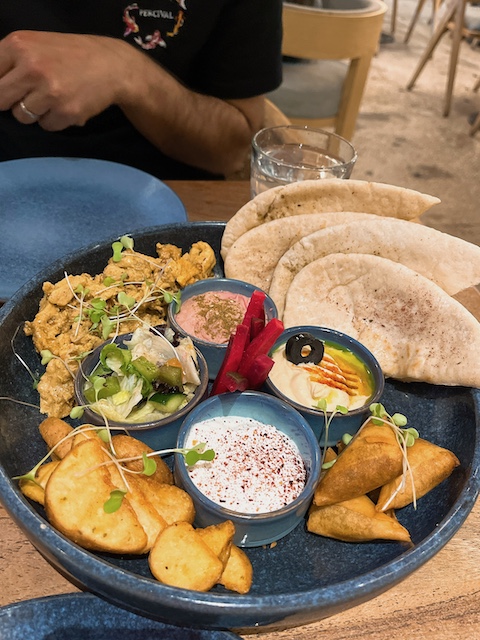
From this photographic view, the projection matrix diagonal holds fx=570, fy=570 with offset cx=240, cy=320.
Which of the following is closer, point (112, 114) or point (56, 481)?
point (56, 481)

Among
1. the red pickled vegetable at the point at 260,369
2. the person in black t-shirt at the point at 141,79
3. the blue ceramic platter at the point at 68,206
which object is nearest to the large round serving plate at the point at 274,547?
the blue ceramic platter at the point at 68,206

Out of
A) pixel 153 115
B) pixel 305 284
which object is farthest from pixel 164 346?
pixel 153 115

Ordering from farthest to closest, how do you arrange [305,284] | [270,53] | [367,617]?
[270,53]
[305,284]
[367,617]

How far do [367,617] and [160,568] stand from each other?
1.40 feet

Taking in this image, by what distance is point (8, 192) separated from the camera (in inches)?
81.7

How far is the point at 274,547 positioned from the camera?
1.21m

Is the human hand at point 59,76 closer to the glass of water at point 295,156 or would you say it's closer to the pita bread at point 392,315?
the glass of water at point 295,156

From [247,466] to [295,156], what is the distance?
4.71 feet

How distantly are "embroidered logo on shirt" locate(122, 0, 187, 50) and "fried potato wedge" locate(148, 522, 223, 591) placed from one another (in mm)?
2145

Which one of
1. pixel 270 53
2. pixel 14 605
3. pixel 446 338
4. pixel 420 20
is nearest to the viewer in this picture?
pixel 14 605

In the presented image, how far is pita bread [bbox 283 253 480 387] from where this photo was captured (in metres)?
1.48

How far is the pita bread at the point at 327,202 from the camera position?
1.67 meters

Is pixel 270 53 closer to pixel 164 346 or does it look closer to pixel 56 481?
pixel 164 346

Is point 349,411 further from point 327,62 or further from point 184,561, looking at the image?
point 327,62
